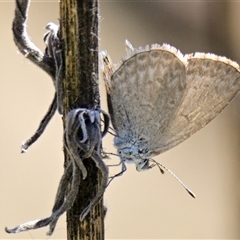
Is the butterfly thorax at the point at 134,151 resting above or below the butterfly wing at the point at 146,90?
below

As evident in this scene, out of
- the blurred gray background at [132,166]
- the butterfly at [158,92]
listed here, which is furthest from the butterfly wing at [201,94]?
the blurred gray background at [132,166]

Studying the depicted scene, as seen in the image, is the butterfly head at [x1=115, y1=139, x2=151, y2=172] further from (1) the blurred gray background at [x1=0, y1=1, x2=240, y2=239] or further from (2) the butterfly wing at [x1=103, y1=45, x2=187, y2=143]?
(1) the blurred gray background at [x1=0, y1=1, x2=240, y2=239]

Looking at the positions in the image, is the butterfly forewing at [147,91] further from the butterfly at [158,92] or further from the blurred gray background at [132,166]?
the blurred gray background at [132,166]

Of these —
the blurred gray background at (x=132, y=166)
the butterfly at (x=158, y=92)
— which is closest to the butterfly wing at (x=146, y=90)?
the butterfly at (x=158, y=92)

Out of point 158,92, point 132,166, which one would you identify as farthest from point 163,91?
point 132,166

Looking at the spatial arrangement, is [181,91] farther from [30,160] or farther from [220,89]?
[30,160]

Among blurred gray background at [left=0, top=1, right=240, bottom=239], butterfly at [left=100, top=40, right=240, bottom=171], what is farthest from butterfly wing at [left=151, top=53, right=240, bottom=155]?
blurred gray background at [left=0, top=1, right=240, bottom=239]

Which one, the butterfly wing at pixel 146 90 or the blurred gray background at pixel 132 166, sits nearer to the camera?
the butterfly wing at pixel 146 90

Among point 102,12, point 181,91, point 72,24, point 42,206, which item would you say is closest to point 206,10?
point 102,12
